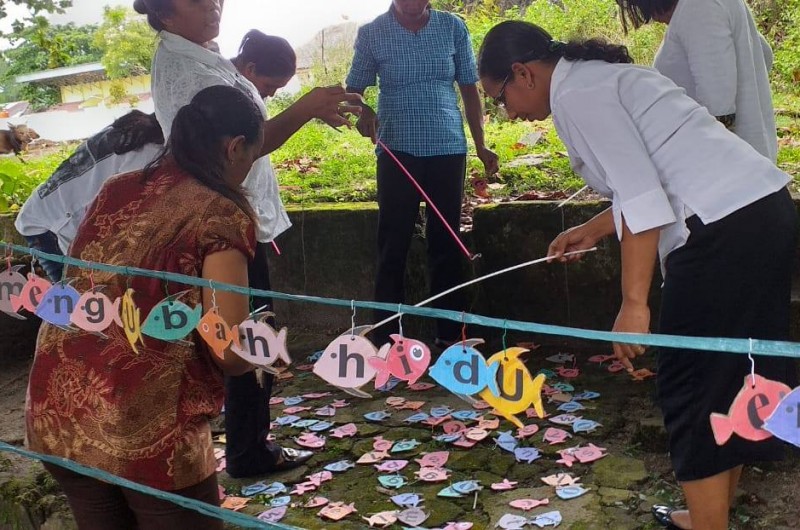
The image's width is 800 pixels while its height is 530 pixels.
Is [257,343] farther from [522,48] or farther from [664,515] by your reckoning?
[664,515]

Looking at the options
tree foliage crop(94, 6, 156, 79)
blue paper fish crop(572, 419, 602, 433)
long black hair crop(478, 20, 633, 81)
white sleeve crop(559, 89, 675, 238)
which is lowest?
blue paper fish crop(572, 419, 602, 433)

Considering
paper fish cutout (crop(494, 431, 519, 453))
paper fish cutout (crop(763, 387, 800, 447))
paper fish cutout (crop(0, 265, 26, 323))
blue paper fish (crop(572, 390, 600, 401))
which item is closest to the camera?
paper fish cutout (crop(763, 387, 800, 447))

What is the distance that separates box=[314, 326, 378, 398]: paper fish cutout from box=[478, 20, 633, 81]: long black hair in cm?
92

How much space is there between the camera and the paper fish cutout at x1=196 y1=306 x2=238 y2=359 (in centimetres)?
184

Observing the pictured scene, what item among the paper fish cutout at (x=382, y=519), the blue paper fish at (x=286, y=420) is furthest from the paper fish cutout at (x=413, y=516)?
the blue paper fish at (x=286, y=420)

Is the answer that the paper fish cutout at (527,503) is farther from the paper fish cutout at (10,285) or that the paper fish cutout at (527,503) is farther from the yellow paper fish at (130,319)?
the paper fish cutout at (10,285)

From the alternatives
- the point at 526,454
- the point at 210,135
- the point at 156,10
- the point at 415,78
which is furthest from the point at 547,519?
the point at 415,78

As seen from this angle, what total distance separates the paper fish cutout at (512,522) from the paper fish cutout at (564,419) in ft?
2.55

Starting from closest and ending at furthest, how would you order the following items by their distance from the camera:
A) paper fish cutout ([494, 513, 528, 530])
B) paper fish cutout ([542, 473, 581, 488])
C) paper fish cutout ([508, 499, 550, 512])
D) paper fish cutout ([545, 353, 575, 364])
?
paper fish cutout ([494, 513, 528, 530])
paper fish cutout ([508, 499, 550, 512])
paper fish cutout ([542, 473, 581, 488])
paper fish cutout ([545, 353, 575, 364])

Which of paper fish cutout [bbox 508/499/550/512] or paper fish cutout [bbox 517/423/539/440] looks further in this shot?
paper fish cutout [bbox 517/423/539/440]

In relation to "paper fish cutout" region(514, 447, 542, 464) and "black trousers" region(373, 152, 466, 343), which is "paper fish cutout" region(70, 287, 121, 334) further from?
"black trousers" region(373, 152, 466, 343)

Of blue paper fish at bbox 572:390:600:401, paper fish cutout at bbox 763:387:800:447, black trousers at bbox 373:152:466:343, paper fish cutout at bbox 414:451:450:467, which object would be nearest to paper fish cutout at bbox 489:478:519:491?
paper fish cutout at bbox 414:451:450:467

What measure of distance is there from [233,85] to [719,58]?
5.21 feet

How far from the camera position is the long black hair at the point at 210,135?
1.95 metres
